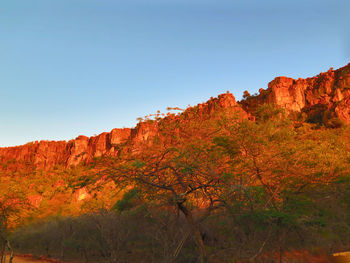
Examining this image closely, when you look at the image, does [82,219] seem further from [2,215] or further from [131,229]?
[2,215]

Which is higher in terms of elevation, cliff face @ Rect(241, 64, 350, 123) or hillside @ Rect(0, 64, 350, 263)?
cliff face @ Rect(241, 64, 350, 123)

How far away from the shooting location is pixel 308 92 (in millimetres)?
60656

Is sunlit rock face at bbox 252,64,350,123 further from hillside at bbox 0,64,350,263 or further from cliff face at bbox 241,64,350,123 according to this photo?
hillside at bbox 0,64,350,263

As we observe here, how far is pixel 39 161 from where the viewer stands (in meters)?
84.6

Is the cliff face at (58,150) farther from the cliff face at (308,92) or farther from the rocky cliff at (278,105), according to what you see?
the cliff face at (308,92)

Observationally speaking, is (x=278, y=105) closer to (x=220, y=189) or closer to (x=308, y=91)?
(x=308, y=91)

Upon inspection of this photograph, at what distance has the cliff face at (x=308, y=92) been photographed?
179 feet

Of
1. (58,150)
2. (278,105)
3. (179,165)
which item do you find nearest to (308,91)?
(278,105)

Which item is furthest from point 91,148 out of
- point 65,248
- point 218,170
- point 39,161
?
point 218,170

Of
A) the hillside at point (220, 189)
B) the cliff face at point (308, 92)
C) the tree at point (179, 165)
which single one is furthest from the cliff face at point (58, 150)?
the tree at point (179, 165)

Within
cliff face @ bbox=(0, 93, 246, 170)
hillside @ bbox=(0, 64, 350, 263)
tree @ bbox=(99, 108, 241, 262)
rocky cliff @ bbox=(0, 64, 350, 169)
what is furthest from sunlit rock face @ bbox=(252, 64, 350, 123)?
tree @ bbox=(99, 108, 241, 262)

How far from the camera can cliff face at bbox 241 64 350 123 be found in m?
54.5

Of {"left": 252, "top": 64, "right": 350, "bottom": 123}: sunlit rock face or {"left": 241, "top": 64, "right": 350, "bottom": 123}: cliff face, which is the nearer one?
{"left": 241, "top": 64, "right": 350, "bottom": 123}: cliff face

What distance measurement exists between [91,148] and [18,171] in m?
23.3
